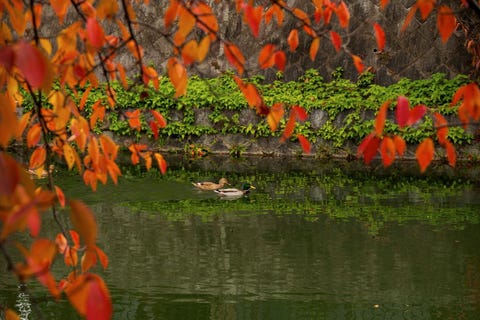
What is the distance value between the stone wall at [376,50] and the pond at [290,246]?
1.98 meters

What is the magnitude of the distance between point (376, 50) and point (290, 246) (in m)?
5.26

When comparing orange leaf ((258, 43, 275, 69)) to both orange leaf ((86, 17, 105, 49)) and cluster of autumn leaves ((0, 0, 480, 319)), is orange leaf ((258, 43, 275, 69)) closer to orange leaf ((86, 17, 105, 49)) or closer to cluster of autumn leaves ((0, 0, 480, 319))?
cluster of autumn leaves ((0, 0, 480, 319))

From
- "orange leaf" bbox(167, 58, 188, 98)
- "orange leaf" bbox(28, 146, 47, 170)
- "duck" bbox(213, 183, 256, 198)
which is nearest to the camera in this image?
"orange leaf" bbox(167, 58, 188, 98)

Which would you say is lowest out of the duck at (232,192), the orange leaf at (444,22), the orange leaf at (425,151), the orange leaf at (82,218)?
the duck at (232,192)

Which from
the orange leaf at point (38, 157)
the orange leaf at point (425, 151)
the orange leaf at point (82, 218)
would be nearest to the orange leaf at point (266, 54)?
the orange leaf at point (425, 151)

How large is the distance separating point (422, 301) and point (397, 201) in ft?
9.46

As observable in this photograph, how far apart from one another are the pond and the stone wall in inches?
78.0

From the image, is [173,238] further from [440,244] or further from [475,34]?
[475,34]

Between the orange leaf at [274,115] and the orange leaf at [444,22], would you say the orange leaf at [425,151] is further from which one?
the orange leaf at [274,115]

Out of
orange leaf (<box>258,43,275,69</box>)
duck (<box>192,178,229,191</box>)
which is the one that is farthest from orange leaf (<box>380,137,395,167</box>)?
duck (<box>192,178,229,191</box>)

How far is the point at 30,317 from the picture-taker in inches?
178

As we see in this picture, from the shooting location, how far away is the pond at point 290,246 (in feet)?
15.7

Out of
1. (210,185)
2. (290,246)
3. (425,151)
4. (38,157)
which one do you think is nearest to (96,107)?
(38,157)

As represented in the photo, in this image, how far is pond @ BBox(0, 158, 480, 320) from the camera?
4793mm
